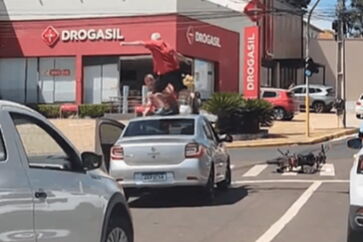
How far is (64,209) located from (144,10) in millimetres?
40074

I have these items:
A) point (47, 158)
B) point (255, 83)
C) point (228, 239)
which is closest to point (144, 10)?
point (255, 83)

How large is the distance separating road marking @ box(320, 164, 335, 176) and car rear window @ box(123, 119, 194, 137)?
5546 mm

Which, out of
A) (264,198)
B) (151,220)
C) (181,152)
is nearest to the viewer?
(151,220)

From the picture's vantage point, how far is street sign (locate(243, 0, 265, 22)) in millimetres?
54906

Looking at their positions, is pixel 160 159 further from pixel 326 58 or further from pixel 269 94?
pixel 326 58

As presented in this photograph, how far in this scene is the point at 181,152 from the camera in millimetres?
13875

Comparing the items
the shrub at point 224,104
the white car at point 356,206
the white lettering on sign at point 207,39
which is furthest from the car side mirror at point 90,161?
the white lettering on sign at point 207,39

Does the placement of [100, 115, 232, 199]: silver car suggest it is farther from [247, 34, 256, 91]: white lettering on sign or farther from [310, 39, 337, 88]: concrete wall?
[310, 39, 337, 88]: concrete wall

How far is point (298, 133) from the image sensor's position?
113ft

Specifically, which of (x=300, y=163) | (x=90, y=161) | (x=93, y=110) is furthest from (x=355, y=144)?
(x=93, y=110)

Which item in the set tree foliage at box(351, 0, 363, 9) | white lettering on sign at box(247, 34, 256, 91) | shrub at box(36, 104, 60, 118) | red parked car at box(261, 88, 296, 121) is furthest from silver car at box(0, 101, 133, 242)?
tree foliage at box(351, 0, 363, 9)

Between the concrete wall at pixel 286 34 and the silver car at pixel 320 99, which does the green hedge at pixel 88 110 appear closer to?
the silver car at pixel 320 99

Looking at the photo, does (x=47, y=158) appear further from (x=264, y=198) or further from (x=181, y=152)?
(x=264, y=198)

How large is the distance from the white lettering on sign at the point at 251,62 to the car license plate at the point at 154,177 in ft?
92.0
